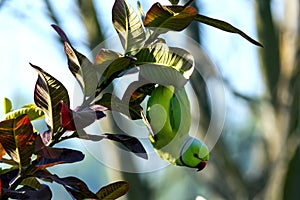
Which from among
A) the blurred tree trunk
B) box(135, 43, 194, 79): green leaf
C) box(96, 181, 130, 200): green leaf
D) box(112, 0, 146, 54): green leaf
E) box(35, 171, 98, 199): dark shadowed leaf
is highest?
box(112, 0, 146, 54): green leaf

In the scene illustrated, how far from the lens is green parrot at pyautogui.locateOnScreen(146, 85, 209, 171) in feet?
1.55

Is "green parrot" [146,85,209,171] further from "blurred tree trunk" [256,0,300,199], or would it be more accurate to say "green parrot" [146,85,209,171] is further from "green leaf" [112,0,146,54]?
"blurred tree trunk" [256,0,300,199]

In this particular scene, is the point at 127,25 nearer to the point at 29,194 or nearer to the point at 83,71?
the point at 83,71

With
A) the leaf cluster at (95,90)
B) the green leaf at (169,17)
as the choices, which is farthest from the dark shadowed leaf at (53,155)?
the green leaf at (169,17)

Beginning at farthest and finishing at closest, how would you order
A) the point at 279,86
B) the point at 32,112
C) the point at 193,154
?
the point at 279,86 → the point at 32,112 → the point at 193,154

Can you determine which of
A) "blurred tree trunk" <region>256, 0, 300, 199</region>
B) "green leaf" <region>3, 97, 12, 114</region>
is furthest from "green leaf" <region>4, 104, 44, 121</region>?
"blurred tree trunk" <region>256, 0, 300, 199</region>

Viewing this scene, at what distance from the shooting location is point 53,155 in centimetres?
48

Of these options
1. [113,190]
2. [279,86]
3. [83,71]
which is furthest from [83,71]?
[279,86]

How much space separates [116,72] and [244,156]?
5.11 metres

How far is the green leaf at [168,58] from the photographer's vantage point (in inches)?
18.8

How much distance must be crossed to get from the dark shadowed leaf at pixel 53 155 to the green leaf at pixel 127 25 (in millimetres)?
92

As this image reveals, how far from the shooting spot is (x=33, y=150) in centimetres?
49

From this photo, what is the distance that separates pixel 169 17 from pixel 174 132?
88 millimetres

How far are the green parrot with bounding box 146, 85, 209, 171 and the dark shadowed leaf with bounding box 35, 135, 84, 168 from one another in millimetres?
63
